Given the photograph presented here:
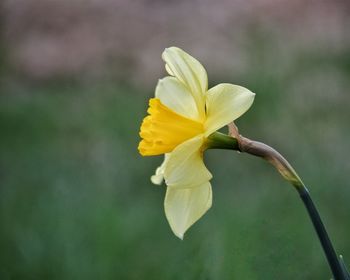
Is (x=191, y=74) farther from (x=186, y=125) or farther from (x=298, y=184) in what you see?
(x=298, y=184)

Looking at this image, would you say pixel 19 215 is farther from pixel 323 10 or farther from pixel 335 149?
pixel 323 10

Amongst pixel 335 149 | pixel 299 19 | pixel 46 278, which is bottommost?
pixel 46 278

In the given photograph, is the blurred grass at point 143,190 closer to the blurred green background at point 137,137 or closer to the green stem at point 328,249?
the blurred green background at point 137,137

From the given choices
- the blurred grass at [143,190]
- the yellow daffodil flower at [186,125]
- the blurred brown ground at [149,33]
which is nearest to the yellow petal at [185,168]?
the yellow daffodil flower at [186,125]

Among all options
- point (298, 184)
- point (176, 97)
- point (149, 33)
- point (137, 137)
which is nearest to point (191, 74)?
point (176, 97)

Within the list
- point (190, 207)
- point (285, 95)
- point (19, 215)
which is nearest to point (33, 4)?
point (285, 95)

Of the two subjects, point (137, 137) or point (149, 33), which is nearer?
point (137, 137)
